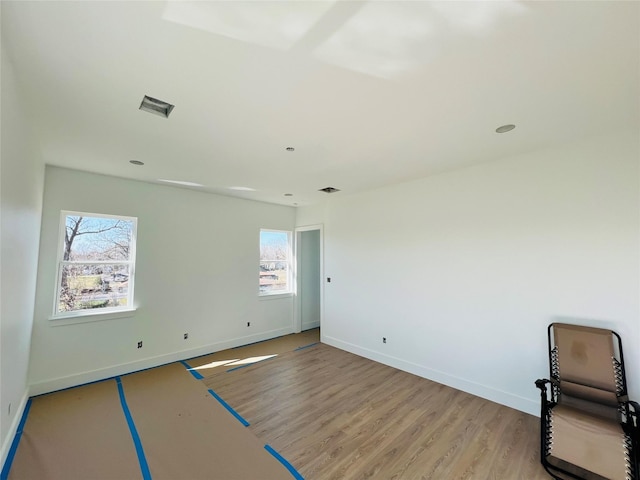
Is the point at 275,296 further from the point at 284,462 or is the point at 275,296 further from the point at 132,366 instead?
the point at 284,462

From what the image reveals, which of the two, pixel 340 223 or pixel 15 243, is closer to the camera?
pixel 15 243

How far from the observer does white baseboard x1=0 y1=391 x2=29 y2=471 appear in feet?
6.66

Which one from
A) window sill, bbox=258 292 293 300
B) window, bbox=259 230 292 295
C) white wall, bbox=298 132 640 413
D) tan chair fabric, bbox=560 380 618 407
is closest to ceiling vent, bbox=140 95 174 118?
white wall, bbox=298 132 640 413

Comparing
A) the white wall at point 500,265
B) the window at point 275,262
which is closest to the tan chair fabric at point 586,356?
the white wall at point 500,265

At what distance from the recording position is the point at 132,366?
3783 mm

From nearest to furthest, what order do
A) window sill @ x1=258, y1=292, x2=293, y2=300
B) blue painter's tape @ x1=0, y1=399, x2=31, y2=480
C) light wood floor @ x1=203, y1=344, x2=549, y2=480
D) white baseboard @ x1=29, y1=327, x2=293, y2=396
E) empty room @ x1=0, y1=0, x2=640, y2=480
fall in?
empty room @ x1=0, y1=0, x2=640, y2=480, blue painter's tape @ x1=0, y1=399, x2=31, y2=480, light wood floor @ x1=203, y1=344, x2=549, y2=480, white baseboard @ x1=29, y1=327, x2=293, y2=396, window sill @ x1=258, y1=292, x2=293, y2=300

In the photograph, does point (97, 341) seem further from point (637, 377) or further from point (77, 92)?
point (637, 377)

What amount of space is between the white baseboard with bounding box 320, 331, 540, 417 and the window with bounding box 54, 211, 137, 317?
3566mm

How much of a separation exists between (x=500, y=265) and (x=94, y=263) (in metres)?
5.07

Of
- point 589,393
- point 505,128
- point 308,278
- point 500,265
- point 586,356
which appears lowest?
point 589,393

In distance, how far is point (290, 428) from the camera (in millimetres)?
2586

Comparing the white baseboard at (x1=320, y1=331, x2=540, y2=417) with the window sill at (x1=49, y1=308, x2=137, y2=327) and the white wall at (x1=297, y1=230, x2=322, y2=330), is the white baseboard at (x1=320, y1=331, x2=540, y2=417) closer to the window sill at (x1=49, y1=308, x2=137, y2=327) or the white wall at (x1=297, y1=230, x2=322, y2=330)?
the white wall at (x1=297, y1=230, x2=322, y2=330)

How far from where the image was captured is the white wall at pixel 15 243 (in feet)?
5.47

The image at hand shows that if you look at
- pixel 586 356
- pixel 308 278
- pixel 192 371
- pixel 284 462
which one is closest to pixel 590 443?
pixel 586 356
